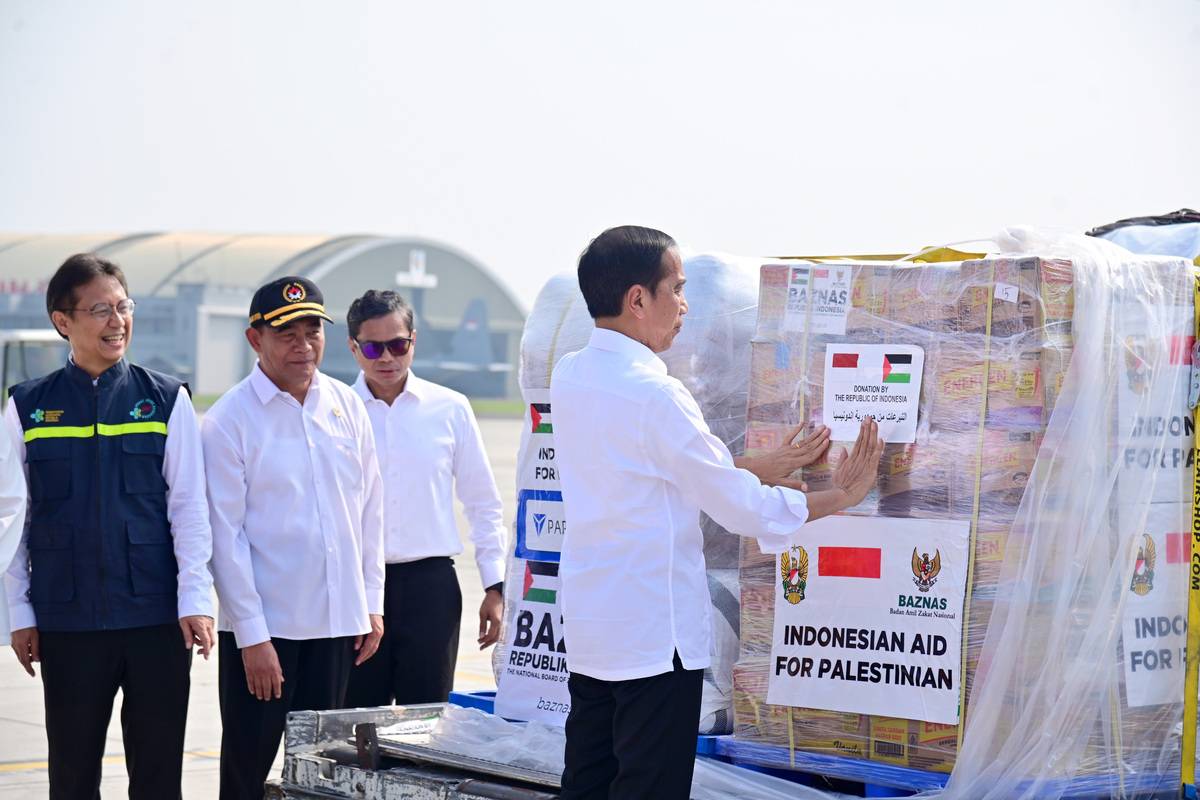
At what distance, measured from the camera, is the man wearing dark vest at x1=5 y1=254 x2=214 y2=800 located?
170 inches

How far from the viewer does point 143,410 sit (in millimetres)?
4418

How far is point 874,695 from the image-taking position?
12.5ft

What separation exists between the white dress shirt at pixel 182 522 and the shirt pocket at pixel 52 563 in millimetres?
40

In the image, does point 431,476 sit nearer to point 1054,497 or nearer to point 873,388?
point 873,388

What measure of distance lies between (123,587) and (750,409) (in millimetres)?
1811

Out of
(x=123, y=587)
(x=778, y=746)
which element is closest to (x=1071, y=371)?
(x=778, y=746)

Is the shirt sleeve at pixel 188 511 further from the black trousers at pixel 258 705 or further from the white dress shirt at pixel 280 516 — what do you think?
the black trousers at pixel 258 705

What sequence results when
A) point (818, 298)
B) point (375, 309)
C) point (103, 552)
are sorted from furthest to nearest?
point (375, 309) < point (103, 552) < point (818, 298)

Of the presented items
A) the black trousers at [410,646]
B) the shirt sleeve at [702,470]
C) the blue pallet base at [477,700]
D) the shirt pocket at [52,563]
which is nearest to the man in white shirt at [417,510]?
the black trousers at [410,646]

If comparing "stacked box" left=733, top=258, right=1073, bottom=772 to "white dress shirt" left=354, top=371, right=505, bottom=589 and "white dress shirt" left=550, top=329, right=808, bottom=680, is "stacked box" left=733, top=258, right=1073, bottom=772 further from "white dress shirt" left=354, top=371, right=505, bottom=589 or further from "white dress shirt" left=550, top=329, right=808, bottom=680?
"white dress shirt" left=354, top=371, right=505, bottom=589

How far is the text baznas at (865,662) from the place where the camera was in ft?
12.2

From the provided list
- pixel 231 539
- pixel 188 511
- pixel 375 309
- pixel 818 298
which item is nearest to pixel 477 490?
pixel 375 309

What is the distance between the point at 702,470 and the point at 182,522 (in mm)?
1770

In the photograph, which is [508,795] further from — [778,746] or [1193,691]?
[1193,691]
